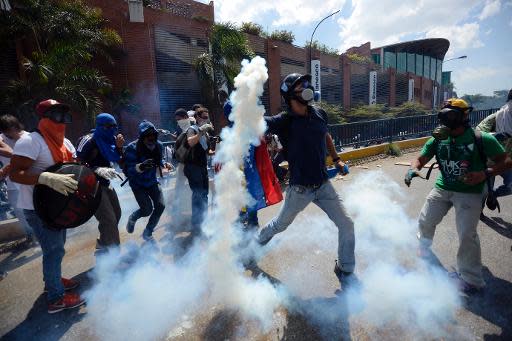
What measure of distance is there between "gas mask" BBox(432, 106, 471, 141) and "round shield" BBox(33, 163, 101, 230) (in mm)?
3168

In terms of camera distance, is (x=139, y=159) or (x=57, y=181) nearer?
(x=57, y=181)

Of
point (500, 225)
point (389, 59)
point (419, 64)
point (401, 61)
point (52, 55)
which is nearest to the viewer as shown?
point (500, 225)

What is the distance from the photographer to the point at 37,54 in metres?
8.77

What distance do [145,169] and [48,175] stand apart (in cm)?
137

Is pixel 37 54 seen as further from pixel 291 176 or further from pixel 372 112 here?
pixel 372 112

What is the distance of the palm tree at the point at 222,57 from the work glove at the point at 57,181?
11377 millimetres

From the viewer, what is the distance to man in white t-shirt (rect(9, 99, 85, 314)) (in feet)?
8.06

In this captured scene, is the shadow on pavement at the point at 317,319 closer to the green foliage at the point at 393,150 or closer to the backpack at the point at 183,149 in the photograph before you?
the backpack at the point at 183,149

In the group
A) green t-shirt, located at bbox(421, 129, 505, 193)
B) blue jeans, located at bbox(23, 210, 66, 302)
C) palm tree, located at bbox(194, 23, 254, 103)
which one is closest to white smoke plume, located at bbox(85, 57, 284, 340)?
blue jeans, located at bbox(23, 210, 66, 302)

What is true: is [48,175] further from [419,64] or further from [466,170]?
[419,64]

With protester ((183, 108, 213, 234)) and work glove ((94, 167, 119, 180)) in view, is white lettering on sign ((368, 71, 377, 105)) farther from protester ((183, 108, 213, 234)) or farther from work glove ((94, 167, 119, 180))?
work glove ((94, 167, 119, 180))

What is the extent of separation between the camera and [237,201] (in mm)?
3066

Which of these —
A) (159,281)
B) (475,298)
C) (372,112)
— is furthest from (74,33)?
(372,112)

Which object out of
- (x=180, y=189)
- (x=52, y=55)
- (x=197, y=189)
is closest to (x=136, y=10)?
(x=52, y=55)
